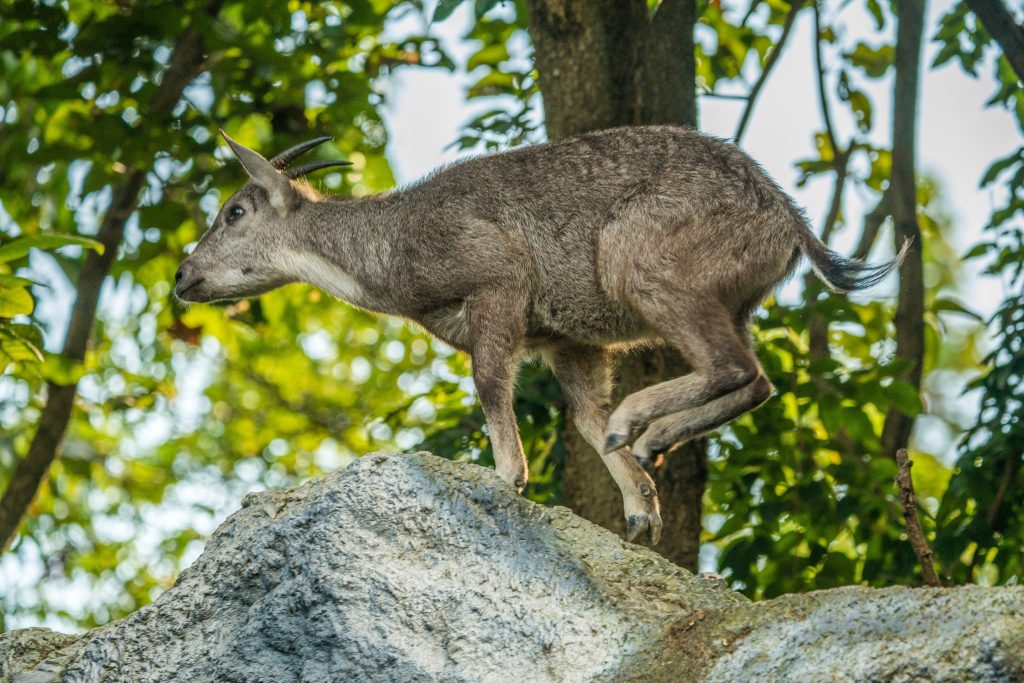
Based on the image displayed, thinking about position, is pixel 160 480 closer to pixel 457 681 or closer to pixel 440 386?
pixel 440 386

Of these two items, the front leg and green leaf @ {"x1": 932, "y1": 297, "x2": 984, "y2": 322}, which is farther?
green leaf @ {"x1": 932, "y1": 297, "x2": 984, "y2": 322}

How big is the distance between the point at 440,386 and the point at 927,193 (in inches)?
168

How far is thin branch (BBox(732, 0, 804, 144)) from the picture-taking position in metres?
8.92

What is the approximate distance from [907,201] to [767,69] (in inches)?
52.7

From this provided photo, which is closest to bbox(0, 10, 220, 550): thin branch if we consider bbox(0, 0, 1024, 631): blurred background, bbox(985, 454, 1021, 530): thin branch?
bbox(0, 0, 1024, 631): blurred background

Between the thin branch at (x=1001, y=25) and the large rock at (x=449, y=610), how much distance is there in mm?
3629

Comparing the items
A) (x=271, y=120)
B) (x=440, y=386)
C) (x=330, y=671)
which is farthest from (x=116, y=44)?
(x=330, y=671)

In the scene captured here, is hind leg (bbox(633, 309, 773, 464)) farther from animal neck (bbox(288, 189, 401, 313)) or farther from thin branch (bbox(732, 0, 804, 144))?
thin branch (bbox(732, 0, 804, 144))

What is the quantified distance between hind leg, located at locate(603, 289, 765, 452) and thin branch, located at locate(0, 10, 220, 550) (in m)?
4.58

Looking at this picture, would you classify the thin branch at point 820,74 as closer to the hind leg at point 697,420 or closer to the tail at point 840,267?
the tail at point 840,267

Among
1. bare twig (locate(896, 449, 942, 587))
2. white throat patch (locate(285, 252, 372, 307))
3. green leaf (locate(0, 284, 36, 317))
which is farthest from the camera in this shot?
white throat patch (locate(285, 252, 372, 307))

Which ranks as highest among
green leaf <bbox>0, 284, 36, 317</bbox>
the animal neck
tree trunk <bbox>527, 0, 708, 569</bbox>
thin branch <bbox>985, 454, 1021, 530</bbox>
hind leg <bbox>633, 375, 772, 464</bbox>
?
tree trunk <bbox>527, 0, 708, 569</bbox>

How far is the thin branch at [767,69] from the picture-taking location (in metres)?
8.92

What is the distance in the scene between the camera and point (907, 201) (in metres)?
8.94
